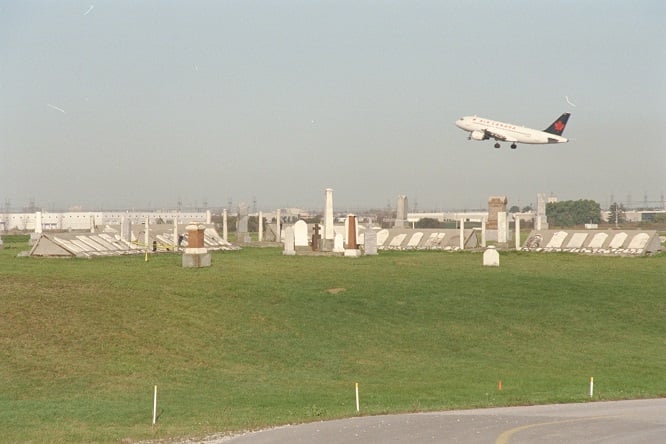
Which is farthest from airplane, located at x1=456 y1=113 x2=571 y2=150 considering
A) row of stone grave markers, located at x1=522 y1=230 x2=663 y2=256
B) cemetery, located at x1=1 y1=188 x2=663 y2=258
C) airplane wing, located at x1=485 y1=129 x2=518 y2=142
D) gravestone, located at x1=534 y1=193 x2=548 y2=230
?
row of stone grave markers, located at x1=522 y1=230 x2=663 y2=256

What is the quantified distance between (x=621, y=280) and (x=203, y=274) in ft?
60.1

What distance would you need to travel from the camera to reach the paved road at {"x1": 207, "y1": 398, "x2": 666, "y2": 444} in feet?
57.6

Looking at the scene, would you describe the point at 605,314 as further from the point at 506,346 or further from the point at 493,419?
the point at 493,419

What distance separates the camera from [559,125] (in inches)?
3959

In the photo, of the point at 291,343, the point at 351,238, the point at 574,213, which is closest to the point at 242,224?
the point at 351,238

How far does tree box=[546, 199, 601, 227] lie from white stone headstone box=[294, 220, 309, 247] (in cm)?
12734

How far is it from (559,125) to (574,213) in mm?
86085

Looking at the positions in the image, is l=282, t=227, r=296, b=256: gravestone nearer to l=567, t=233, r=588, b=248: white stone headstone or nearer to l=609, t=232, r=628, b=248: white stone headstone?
l=567, t=233, r=588, b=248: white stone headstone

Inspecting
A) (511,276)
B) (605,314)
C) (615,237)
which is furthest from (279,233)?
(605,314)

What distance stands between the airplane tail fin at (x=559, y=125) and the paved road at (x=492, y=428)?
80.6 m

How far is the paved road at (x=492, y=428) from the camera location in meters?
17.5

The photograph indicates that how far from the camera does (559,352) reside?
1227 inches

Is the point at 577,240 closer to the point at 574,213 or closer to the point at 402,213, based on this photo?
the point at 402,213

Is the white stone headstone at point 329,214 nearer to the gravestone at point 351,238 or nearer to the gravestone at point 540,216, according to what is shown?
the gravestone at point 351,238
